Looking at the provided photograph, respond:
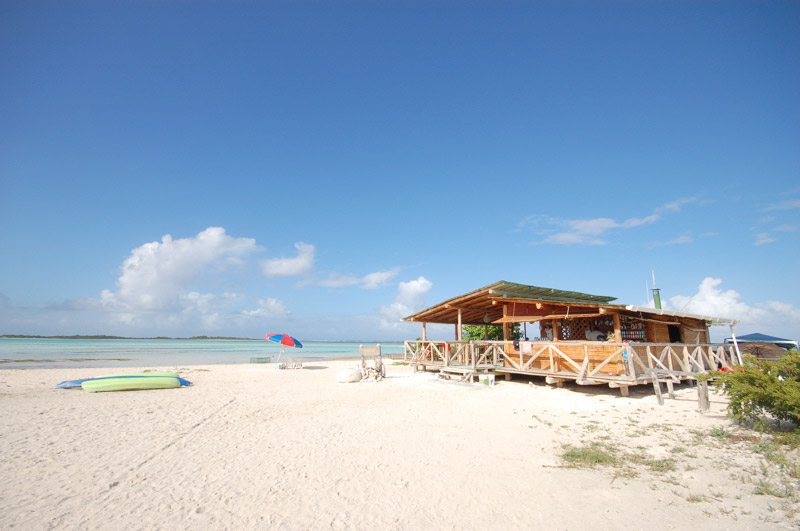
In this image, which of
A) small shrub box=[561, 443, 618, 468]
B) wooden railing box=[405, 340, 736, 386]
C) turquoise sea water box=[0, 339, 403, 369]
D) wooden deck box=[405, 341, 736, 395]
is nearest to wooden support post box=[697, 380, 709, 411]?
wooden deck box=[405, 341, 736, 395]

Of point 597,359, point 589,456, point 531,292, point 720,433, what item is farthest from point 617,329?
point 589,456

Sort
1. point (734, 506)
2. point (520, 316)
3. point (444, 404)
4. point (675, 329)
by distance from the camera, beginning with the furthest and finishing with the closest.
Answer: point (675, 329), point (520, 316), point (444, 404), point (734, 506)

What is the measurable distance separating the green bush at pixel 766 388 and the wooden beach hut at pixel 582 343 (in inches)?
130

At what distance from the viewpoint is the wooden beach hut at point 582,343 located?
1115cm

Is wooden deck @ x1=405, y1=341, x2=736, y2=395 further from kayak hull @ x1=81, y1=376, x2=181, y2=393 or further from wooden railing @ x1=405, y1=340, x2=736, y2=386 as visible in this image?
kayak hull @ x1=81, y1=376, x2=181, y2=393

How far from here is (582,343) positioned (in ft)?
37.1

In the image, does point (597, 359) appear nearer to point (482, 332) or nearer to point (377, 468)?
point (377, 468)

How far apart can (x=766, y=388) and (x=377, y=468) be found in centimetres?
653

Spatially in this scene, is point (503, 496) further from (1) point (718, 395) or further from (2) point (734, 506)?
(1) point (718, 395)

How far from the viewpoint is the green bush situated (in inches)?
237

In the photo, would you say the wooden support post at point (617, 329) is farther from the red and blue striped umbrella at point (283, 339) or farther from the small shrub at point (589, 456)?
the red and blue striped umbrella at point (283, 339)

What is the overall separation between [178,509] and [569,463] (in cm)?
520

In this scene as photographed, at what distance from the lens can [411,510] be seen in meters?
4.21

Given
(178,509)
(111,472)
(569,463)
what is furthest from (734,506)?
(111,472)
